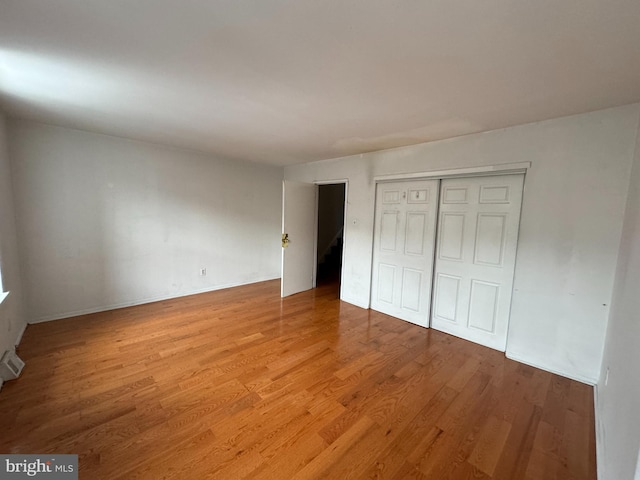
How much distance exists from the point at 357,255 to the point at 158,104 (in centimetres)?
313

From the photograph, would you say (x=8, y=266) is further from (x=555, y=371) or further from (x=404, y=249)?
(x=555, y=371)

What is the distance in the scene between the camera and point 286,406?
1.96 meters

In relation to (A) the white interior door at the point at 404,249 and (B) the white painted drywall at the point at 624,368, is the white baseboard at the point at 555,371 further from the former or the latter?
(A) the white interior door at the point at 404,249

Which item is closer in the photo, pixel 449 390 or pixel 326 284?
pixel 449 390

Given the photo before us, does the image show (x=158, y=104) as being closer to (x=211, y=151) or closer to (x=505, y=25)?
(x=211, y=151)

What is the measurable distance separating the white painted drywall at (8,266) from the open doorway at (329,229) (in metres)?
4.71

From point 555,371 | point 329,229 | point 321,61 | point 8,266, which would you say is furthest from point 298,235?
point 555,371

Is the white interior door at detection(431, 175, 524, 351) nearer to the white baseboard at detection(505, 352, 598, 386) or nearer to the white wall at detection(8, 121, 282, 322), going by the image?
the white baseboard at detection(505, 352, 598, 386)

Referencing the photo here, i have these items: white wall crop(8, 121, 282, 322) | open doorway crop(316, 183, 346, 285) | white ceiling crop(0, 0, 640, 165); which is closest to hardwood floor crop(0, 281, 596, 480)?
white wall crop(8, 121, 282, 322)

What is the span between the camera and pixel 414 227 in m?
3.52

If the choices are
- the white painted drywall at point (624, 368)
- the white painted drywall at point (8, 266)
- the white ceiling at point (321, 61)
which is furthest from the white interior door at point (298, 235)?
the white painted drywall at point (624, 368)

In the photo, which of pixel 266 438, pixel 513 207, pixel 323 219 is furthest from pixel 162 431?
pixel 323 219

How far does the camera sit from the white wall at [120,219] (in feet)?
10.2

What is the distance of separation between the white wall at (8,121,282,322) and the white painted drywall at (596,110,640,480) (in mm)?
4851
